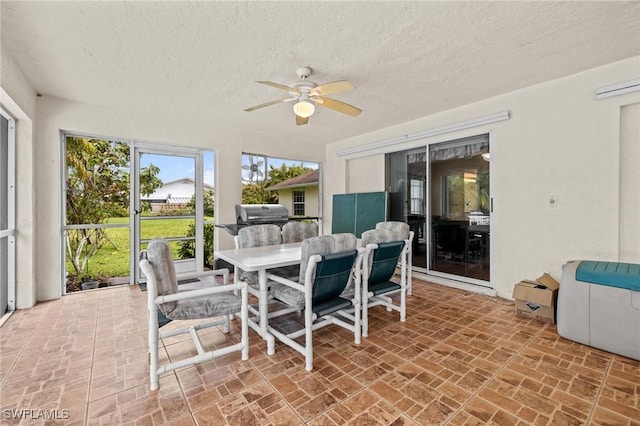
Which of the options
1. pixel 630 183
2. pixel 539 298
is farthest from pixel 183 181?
pixel 630 183

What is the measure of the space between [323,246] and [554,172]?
10.1 feet

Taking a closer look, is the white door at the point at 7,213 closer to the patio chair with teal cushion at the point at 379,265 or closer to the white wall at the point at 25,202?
the white wall at the point at 25,202

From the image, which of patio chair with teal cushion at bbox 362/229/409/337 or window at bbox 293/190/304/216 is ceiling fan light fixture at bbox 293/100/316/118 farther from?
window at bbox 293/190/304/216

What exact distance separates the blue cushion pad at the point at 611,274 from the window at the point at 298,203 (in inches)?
291

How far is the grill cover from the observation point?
4.98m

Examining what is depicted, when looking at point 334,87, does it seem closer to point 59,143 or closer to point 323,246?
point 323,246

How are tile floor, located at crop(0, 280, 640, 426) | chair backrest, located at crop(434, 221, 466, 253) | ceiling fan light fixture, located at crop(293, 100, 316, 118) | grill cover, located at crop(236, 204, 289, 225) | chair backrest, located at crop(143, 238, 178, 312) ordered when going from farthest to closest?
grill cover, located at crop(236, 204, 289, 225), chair backrest, located at crop(434, 221, 466, 253), ceiling fan light fixture, located at crop(293, 100, 316, 118), chair backrest, located at crop(143, 238, 178, 312), tile floor, located at crop(0, 280, 640, 426)

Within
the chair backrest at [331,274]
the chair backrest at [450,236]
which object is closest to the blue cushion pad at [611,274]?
the chair backrest at [450,236]

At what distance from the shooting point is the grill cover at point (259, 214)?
4.98m

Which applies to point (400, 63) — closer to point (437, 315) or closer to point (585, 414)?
point (437, 315)

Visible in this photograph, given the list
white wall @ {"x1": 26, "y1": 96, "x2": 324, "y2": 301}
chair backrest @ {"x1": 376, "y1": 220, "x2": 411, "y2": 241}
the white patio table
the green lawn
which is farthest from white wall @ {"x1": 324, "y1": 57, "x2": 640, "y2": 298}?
the green lawn

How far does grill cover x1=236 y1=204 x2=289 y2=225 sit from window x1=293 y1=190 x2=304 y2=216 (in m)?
3.92

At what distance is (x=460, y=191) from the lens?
4.46 metres

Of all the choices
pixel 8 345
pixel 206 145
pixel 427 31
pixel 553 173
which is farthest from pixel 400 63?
pixel 8 345
